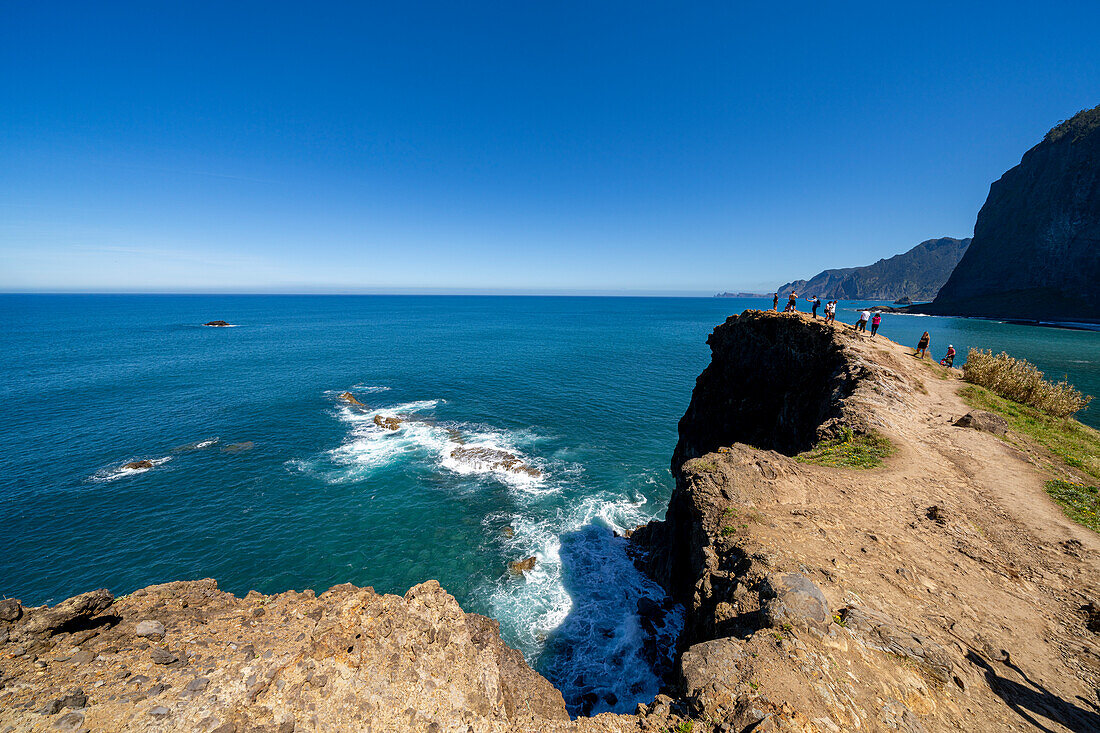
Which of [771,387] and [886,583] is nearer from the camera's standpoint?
[886,583]

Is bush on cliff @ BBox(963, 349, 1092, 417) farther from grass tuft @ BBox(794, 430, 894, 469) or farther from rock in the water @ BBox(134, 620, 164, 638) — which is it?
rock in the water @ BBox(134, 620, 164, 638)

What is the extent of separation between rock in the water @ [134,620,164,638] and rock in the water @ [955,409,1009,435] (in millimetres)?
32664

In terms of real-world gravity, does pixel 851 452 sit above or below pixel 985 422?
below

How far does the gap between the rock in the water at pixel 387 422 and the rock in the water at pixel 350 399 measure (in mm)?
7004

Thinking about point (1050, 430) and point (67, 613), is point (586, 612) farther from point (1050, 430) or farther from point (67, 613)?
point (1050, 430)

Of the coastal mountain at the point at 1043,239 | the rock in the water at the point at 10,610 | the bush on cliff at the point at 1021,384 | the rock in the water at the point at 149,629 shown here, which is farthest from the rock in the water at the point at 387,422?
the coastal mountain at the point at 1043,239

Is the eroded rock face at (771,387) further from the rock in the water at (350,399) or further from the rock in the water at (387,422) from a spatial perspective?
the rock in the water at (350,399)

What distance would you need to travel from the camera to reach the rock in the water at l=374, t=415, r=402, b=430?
43213 mm

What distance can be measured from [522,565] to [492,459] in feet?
43.8

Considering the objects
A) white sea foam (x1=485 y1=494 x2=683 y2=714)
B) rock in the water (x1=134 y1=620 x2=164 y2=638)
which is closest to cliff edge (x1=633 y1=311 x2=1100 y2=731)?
white sea foam (x1=485 y1=494 x2=683 y2=714)

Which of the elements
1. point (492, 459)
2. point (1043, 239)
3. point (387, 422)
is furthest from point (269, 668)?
point (1043, 239)

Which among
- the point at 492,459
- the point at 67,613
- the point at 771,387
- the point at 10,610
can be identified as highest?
the point at 771,387

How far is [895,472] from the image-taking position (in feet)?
52.4

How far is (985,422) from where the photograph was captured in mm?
18984
